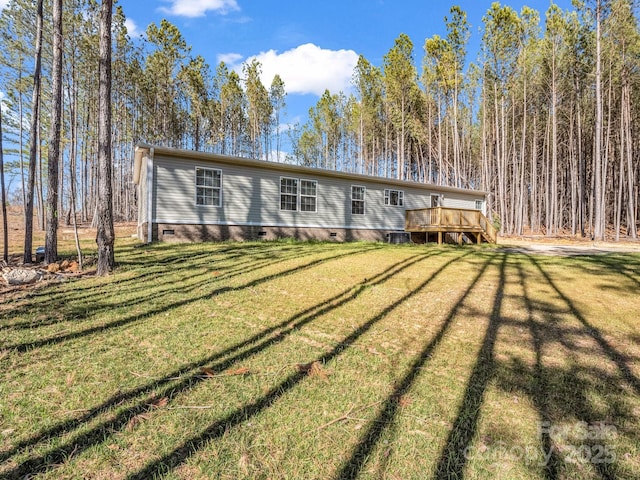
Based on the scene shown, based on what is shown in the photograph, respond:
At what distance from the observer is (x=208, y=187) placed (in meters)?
Answer: 11.2

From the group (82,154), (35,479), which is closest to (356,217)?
(35,479)

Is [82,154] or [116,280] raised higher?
[82,154]

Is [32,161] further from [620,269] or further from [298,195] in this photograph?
[620,269]

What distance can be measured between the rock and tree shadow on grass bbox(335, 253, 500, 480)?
6.34 meters

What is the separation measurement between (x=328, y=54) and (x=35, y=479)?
30.6 meters

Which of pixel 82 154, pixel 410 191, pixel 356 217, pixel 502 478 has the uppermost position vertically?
pixel 82 154

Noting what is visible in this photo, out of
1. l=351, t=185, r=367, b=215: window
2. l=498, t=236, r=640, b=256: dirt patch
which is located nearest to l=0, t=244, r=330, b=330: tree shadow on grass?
l=351, t=185, r=367, b=215: window

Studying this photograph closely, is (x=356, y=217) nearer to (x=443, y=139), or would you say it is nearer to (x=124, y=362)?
(x=124, y=362)

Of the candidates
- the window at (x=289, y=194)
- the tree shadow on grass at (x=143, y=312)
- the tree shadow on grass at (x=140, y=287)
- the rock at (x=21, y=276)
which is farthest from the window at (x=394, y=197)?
the rock at (x=21, y=276)

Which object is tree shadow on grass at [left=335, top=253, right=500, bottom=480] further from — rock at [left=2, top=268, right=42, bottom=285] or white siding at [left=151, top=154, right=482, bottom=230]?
white siding at [left=151, top=154, right=482, bottom=230]

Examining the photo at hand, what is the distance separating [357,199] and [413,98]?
14.0 meters

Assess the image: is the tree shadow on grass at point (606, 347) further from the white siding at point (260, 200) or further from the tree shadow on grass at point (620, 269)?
the white siding at point (260, 200)

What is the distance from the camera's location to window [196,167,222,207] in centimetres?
1112

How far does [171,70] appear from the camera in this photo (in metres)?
22.3
